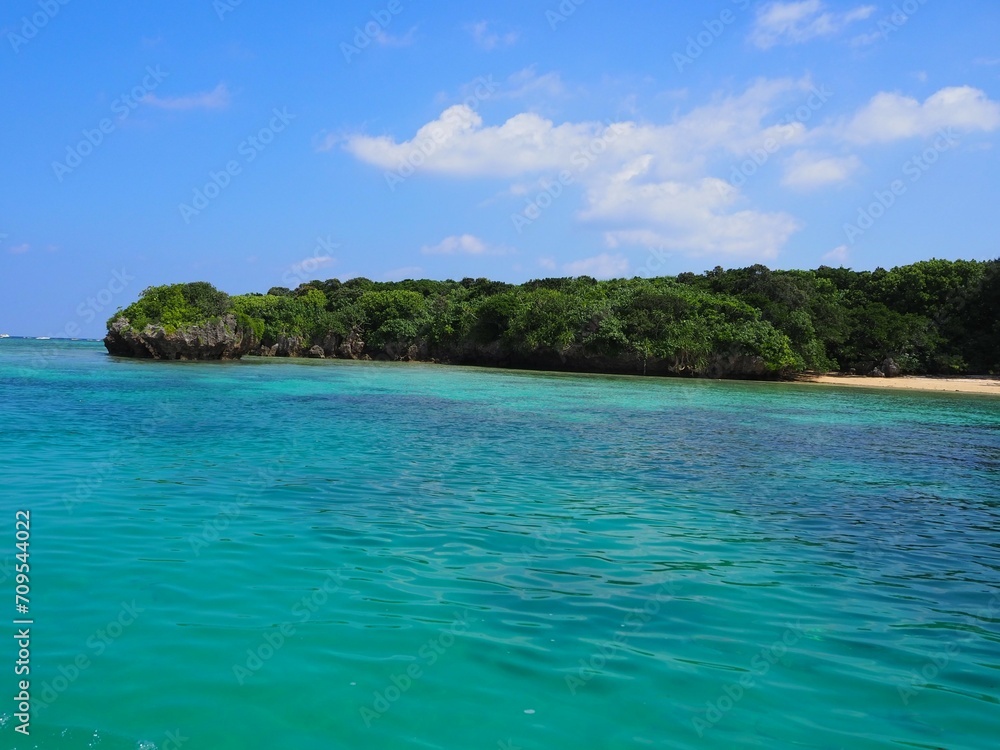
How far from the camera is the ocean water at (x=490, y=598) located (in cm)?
446

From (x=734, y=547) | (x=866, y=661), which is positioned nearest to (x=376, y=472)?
(x=734, y=547)

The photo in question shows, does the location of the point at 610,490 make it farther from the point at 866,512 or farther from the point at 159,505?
the point at 159,505

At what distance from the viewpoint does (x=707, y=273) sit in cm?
8081
